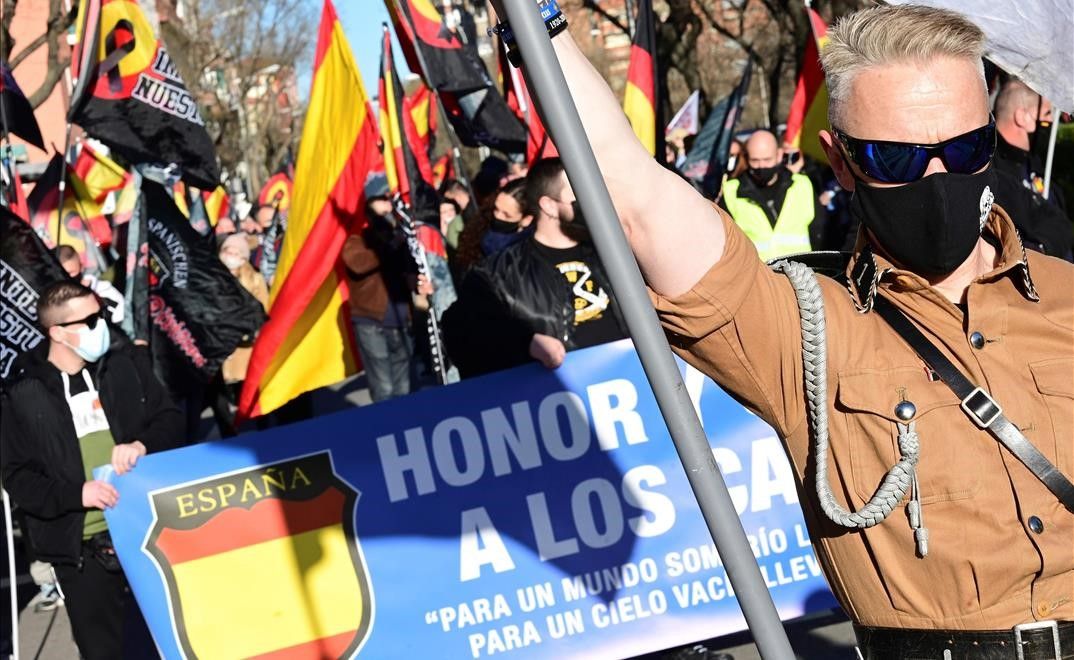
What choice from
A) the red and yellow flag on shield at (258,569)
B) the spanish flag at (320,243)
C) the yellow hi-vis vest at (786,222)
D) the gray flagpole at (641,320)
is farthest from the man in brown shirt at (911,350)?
the yellow hi-vis vest at (786,222)

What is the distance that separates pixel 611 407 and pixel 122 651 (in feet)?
7.10

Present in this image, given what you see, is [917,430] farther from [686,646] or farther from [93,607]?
[93,607]

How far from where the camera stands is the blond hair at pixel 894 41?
2066mm

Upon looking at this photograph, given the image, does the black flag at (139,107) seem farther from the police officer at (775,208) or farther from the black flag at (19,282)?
the police officer at (775,208)

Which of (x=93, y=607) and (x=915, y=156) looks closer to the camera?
(x=915, y=156)

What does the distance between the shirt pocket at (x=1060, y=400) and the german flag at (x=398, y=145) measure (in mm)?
6788

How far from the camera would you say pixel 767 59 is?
130 ft

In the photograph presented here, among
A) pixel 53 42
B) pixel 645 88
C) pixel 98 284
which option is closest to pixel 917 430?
pixel 645 88

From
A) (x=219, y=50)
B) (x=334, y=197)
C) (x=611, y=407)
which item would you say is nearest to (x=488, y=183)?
(x=334, y=197)

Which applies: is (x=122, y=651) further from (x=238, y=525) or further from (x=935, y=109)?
(x=935, y=109)

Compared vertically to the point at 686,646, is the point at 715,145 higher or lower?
higher

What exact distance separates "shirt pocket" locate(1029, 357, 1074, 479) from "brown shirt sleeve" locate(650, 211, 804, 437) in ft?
1.29

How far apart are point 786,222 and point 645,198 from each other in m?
6.66

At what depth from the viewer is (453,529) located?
4930 mm
